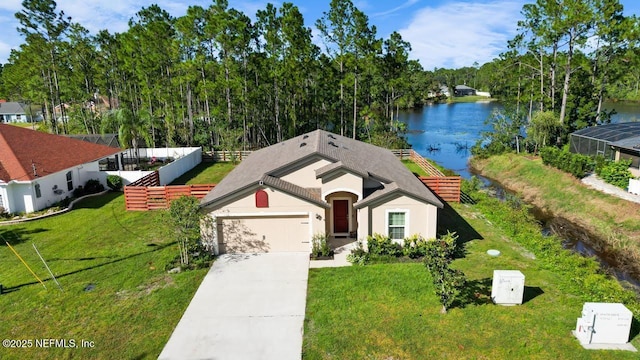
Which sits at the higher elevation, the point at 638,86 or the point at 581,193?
the point at 638,86

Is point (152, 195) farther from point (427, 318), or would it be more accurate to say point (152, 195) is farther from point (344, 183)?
point (427, 318)

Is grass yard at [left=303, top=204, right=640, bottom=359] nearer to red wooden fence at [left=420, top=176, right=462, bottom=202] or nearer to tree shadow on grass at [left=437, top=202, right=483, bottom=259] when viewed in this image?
tree shadow on grass at [left=437, top=202, right=483, bottom=259]

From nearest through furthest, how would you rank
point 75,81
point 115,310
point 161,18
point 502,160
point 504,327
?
point 504,327 < point 115,310 < point 502,160 < point 161,18 < point 75,81

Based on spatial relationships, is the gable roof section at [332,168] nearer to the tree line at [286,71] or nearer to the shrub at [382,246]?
the shrub at [382,246]

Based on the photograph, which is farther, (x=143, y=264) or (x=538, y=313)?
(x=143, y=264)

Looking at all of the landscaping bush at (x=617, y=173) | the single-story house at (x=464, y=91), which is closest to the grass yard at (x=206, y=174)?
the landscaping bush at (x=617, y=173)

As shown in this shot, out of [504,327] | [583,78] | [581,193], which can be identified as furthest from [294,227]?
[583,78]

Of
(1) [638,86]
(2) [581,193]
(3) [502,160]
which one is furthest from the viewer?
(1) [638,86]

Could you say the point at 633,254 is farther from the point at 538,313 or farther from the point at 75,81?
the point at 75,81
